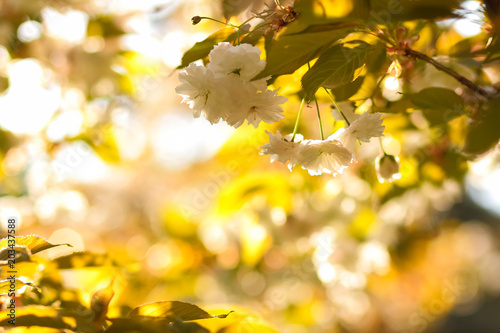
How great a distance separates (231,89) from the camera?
20.6 inches

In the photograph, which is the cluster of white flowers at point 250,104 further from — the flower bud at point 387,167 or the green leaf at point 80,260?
the green leaf at point 80,260

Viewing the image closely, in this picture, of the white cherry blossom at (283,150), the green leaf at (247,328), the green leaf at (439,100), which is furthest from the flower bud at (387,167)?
the green leaf at (247,328)

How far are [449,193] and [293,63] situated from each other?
1101 mm

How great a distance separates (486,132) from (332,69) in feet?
0.79

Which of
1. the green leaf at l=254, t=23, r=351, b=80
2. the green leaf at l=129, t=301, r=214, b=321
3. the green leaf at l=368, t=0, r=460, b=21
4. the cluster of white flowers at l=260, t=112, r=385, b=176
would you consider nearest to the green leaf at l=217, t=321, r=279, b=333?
the green leaf at l=129, t=301, r=214, b=321

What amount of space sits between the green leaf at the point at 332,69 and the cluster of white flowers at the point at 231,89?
48mm

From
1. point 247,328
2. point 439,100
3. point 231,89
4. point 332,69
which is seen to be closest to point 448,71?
point 439,100

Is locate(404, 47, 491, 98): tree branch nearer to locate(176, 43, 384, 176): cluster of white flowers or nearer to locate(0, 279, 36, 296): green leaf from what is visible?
locate(176, 43, 384, 176): cluster of white flowers

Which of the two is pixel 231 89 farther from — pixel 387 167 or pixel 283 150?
pixel 387 167

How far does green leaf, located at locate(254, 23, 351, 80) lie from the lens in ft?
1.53

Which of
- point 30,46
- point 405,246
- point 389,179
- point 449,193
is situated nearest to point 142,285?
point 30,46

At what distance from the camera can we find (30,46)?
127 cm

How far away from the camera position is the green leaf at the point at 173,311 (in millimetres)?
479

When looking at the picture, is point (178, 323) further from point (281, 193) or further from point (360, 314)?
point (360, 314)
